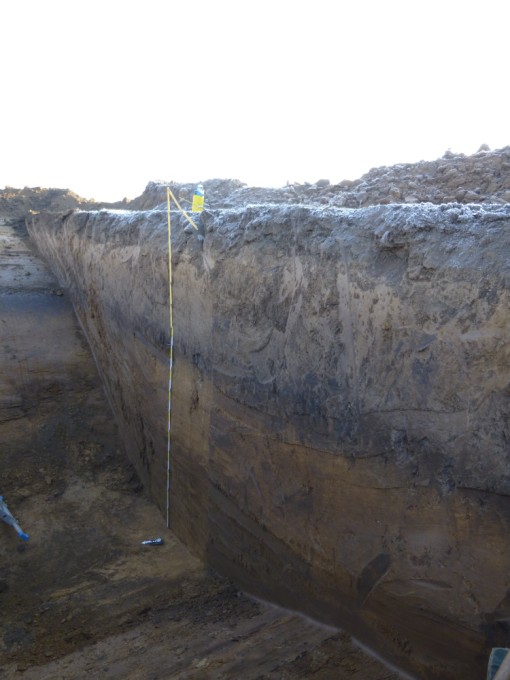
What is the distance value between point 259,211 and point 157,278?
144 cm

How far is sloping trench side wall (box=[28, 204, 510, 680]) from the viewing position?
2.68 metres

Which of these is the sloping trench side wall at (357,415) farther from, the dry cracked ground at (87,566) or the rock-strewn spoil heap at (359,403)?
the dry cracked ground at (87,566)

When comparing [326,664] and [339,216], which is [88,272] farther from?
[326,664]

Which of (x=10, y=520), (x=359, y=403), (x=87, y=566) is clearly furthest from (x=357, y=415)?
(x=10, y=520)

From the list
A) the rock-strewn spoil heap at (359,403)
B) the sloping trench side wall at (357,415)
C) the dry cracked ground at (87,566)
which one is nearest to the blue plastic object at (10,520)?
the dry cracked ground at (87,566)

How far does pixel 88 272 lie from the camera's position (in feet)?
21.7

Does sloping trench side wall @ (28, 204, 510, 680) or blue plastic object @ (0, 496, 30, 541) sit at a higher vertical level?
sloping trench side wall @ (28, 204, 510, 680)

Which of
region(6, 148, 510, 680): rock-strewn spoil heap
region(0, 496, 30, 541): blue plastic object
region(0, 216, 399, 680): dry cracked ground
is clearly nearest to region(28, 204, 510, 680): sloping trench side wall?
region(6, 148, 510, 680): rock-strewn spoil heap

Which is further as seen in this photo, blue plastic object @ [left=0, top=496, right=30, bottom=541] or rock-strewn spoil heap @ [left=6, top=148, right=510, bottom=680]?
blue plastic object @ [left=0, top=496, right=30, bottom=541]

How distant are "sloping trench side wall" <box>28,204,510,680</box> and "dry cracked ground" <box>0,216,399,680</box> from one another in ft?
0.82

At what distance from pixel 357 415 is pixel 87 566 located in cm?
297

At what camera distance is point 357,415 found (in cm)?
320

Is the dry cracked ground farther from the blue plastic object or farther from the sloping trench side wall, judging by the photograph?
the sloping trench side wall

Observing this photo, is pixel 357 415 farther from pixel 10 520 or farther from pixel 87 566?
pixel 10 520
